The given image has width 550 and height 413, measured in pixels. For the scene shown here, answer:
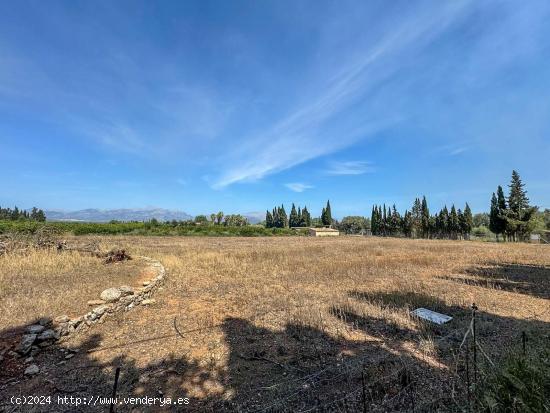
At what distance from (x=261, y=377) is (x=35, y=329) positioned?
4489mm

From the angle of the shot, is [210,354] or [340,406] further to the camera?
[210,354]

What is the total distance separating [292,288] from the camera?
10648 millimetres

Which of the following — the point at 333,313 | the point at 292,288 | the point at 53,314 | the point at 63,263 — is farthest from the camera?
the point at 63,263

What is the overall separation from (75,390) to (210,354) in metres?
2.11

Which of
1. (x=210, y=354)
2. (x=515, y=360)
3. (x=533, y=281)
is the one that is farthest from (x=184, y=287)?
(x=533, y=281)

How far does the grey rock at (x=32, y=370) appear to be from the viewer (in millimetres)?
4758

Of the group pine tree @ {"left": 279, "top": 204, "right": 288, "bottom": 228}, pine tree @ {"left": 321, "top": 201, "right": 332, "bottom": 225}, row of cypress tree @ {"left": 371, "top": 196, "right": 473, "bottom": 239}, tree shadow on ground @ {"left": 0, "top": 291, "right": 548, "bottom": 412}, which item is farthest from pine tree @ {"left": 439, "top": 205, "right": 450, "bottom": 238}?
tree shadow on ground @ {"left": 0, "top": 291, "right": 548, "bottom": 412}

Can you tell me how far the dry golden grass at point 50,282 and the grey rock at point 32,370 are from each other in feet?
5.45

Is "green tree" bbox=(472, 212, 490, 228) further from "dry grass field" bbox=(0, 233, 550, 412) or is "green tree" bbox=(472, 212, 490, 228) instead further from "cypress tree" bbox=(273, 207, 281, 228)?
"dry grass field" bbox=(0, 233, 550, 412)

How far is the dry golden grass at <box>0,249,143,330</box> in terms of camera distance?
680 centimetres

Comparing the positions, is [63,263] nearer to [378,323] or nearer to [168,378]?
[168,378]

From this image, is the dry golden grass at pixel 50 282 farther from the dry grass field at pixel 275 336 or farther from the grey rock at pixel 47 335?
the grey rock at pixel 47 335

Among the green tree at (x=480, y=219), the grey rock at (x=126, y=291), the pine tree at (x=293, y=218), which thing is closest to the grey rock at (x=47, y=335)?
the grey rock at (x=126, y=291)

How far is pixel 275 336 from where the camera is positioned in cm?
633
